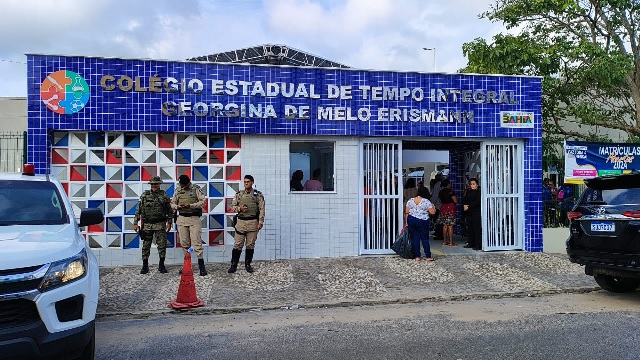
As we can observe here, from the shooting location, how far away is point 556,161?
42.4 feet

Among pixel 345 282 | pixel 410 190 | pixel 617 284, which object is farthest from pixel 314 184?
pixel 617 284

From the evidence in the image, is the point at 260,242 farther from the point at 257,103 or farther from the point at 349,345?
the point at 349,345

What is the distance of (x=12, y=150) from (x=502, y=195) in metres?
10.1

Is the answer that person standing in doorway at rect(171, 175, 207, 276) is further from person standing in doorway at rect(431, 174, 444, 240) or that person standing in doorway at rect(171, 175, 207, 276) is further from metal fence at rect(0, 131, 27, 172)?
person standing in doorway at rect(431, 174, 444, 240)

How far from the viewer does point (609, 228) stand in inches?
271

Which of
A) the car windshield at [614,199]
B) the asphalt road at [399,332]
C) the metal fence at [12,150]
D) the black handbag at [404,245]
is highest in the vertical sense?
the metal fence at [12,150]

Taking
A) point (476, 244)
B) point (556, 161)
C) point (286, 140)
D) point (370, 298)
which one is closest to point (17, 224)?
point (370, 298)

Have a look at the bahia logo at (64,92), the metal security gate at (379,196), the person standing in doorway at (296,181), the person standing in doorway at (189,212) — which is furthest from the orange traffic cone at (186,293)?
the bahia logo at (64,92)

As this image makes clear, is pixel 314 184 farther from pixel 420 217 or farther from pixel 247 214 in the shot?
pixel 420 217

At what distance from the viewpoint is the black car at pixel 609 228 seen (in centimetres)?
663

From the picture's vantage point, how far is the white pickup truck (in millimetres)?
3686

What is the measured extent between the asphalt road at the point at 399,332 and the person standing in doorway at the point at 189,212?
222 cm

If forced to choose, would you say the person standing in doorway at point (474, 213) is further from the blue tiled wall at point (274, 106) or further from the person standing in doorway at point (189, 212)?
the person standing in doorway at point (189, 212)

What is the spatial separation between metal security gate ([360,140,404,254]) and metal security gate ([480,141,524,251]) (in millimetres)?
1981
